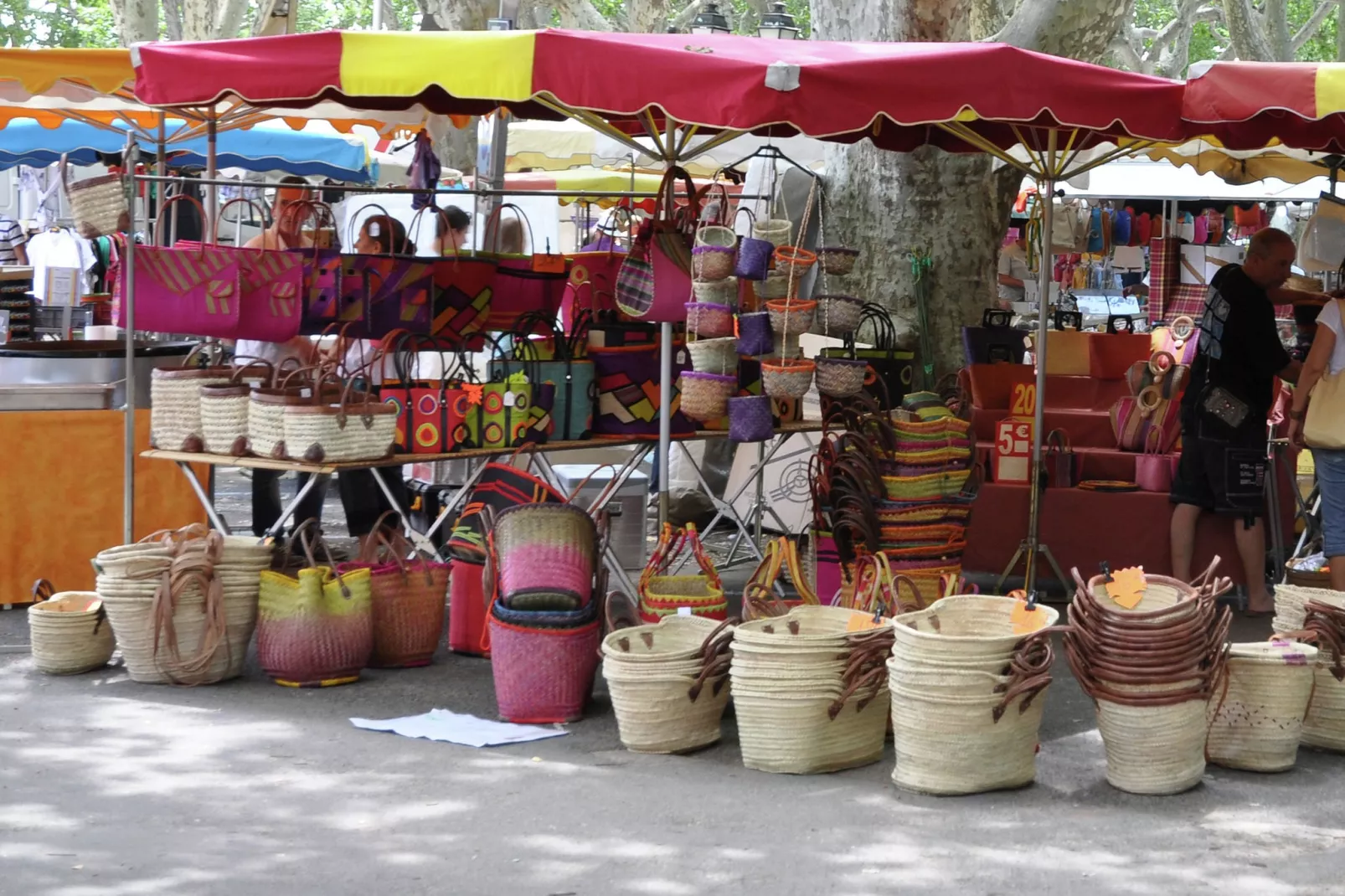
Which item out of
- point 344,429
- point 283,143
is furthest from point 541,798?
point 283,143

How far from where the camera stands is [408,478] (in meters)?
9.15

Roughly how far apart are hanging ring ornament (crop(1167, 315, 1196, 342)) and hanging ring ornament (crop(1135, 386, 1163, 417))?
5.05ft

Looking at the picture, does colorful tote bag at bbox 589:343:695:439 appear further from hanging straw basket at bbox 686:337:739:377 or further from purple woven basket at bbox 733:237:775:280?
purple woven basket at bbox 733:237:775:280

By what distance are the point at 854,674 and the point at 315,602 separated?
A: 203cm

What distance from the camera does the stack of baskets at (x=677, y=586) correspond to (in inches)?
225

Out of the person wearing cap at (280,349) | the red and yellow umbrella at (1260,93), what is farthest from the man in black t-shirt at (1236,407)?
the person wearing cap at (280,349)

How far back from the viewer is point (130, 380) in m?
6.73

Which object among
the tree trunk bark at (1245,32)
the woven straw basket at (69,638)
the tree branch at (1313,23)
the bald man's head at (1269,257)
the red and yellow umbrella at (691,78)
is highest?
the tree branch at (1313,23)

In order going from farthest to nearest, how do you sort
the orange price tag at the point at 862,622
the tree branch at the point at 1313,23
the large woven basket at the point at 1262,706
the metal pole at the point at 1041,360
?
the tree branch at the point at 1313,23
the metal pole at the point at 1041,360
the orange price tag at the point at 862,622
the large woven basket at the point at 1262,706

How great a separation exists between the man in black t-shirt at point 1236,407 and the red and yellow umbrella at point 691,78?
4.33ft

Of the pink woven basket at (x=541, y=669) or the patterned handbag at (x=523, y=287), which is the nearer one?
the pink woven basket at (x=541, y=669)

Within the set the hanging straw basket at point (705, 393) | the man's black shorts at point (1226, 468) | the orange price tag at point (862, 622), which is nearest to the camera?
the orange price tag at point (862, 622)

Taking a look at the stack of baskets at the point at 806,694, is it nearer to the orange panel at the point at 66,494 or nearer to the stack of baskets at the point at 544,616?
the stack of baskets at the point at 544,616

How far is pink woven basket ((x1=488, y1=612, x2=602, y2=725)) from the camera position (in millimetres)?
5535
